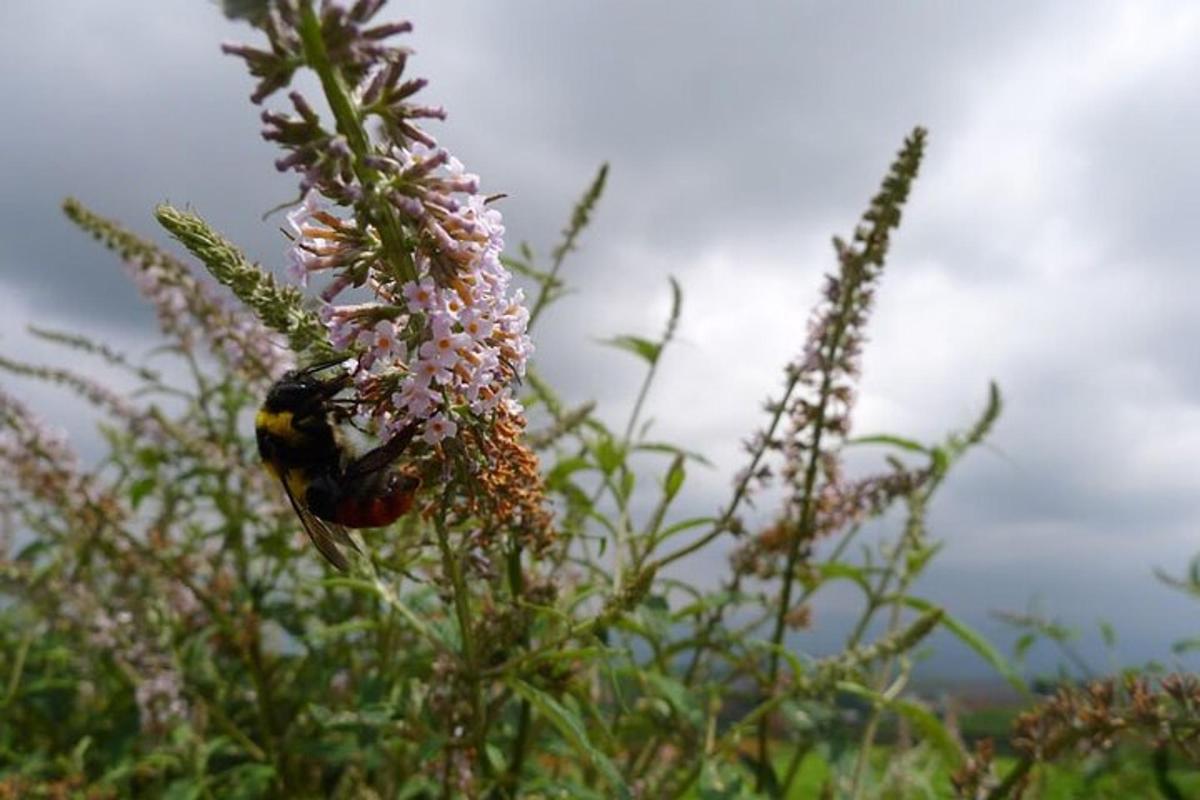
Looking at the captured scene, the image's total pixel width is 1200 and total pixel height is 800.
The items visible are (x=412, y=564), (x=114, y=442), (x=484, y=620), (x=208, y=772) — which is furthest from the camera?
(x=114, y=442)

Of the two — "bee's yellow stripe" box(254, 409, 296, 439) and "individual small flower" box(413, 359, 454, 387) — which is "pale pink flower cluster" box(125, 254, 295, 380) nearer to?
"bee's yellow stripe" box(254, 409, 296, 439)

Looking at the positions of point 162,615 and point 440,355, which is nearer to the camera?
point 440,355

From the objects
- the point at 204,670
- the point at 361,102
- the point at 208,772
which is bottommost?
the point at 208,772

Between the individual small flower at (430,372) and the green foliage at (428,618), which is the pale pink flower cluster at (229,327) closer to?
the green foliage at (428,618)

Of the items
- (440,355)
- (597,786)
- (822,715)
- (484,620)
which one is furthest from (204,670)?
(440,355)

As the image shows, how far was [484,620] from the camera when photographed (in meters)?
2.22

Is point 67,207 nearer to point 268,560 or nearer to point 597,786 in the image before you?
point 268,560

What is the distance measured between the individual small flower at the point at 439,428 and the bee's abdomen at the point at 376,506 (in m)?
0.30

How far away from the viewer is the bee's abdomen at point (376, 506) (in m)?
1.96

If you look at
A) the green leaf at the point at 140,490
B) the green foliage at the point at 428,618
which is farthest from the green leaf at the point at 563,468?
the green leaf at the point at 140,490

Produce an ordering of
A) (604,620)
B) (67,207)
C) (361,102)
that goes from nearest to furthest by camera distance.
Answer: (361,102)
(604,620)
(67,207)

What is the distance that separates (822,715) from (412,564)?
→ 1.38m

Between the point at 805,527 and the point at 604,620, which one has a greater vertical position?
the point at 805,527

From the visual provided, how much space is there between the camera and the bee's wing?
2.01m
